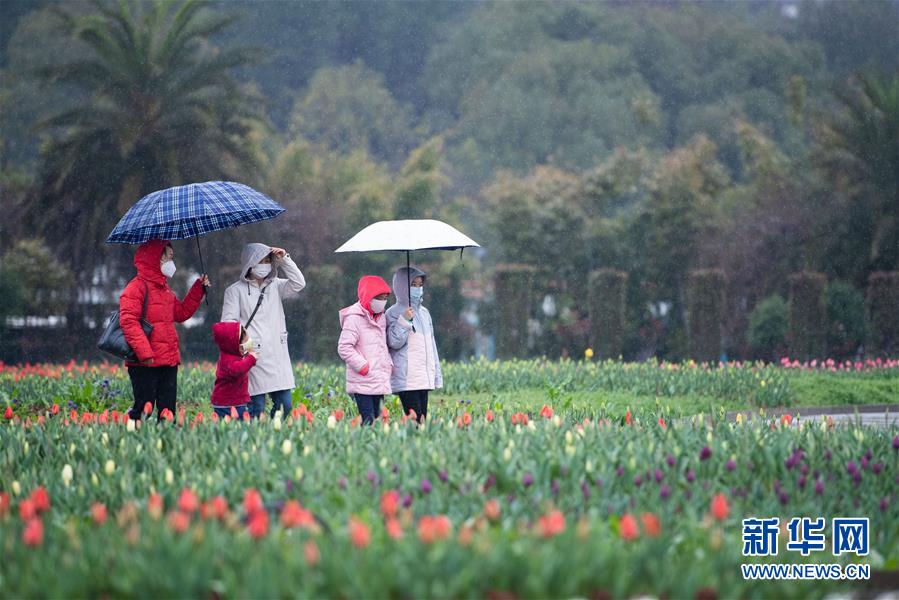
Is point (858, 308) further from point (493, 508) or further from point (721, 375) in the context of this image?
point (493, 508)

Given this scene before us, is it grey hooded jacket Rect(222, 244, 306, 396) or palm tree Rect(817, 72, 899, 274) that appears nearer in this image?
grey hooded jacket Rect(222, 244, 306, 396)

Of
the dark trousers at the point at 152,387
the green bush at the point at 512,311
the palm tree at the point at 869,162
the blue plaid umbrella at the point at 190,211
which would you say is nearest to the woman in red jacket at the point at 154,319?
the dark trousers at the point at 152,387

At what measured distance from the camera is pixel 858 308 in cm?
2412

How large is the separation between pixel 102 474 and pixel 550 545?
283 centimetres

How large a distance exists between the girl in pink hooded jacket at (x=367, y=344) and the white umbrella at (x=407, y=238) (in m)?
0.30

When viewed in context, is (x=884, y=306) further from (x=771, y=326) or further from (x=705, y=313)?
(x=705, y=313)

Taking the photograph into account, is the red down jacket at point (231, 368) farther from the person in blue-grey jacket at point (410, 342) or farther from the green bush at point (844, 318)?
the green bush at point (844, 318)

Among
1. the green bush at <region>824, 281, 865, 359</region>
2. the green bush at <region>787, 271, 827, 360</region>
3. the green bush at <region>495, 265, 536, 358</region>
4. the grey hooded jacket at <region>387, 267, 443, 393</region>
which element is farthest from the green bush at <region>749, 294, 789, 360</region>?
the grey hooded jacket at <region>387, 267, 443, 393</region>

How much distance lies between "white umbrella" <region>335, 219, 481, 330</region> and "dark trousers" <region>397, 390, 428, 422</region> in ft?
2.72

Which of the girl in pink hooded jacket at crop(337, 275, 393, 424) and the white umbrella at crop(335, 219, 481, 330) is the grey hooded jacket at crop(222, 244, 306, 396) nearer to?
the girl in pink hooded jacket at crop(337, 275, 393, 424)

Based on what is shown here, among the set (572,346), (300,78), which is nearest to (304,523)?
(572,346)

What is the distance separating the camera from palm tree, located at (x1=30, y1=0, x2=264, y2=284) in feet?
78.8

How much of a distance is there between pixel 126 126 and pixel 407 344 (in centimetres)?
1671

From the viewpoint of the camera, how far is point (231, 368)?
8359 mm
